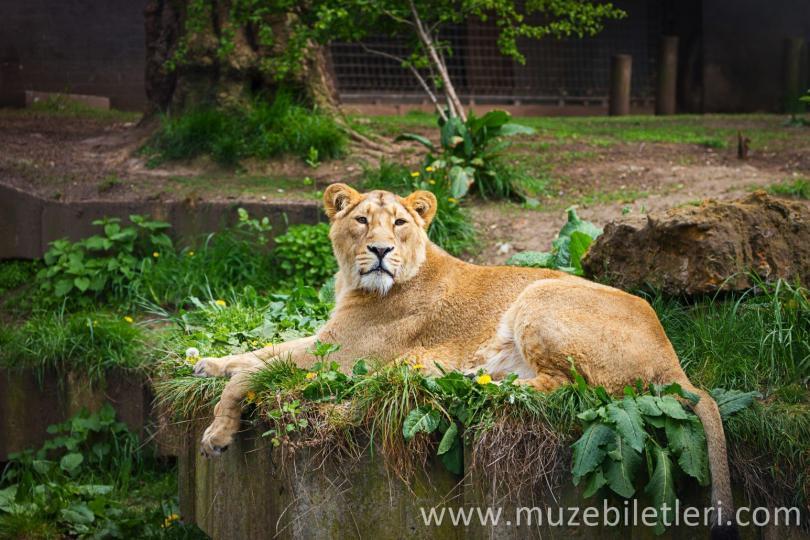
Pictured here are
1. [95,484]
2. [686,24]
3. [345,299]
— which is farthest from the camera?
[686,24]

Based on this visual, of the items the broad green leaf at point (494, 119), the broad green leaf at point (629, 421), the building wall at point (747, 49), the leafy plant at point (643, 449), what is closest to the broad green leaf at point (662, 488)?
the leafy plant at point (643, 449)

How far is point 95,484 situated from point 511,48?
6406 mm

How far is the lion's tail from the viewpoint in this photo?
204 inches

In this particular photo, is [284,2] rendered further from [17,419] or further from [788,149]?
[788,149]

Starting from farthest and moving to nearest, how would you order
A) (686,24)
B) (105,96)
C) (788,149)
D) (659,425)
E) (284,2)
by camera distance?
(686,24), (105,96), (788,149), (284,2), (659,425)

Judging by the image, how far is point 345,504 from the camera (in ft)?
19.9

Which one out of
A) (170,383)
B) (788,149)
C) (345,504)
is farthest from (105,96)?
(345,504)

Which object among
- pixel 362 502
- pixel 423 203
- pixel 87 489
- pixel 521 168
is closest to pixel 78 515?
pixel 87 489

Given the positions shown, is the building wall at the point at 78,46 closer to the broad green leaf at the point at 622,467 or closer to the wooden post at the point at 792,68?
the wooden post at the point at 792,68

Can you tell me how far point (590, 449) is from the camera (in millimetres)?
5605

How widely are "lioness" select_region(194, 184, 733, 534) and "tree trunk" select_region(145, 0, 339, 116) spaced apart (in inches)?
251

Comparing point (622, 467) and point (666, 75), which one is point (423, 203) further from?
point (666, 75)

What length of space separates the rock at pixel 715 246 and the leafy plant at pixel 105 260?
490 cm

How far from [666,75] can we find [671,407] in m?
14.9
